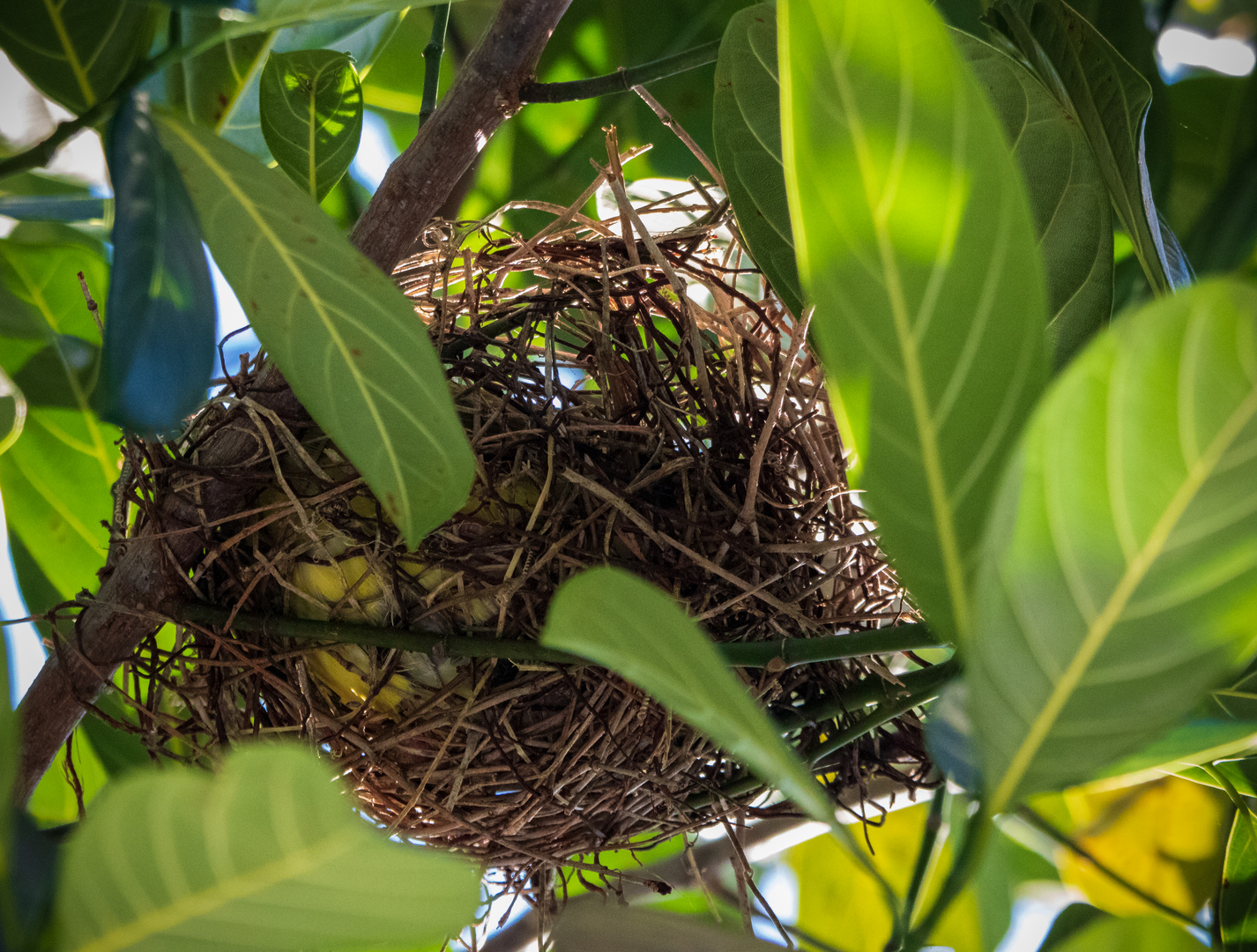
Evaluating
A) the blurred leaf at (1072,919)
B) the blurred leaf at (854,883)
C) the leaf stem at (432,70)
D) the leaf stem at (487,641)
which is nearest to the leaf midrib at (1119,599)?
the leaf stem at (487,641)

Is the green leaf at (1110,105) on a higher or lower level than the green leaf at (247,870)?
→ higher

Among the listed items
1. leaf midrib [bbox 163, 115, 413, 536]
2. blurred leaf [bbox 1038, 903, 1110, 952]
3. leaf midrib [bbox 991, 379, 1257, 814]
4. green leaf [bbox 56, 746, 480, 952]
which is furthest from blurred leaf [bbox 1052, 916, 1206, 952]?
blurred leaf [bbox 1038, 903, 1110, 952]

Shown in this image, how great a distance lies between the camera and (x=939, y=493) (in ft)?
0.81

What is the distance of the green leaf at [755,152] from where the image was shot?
0.46 meters

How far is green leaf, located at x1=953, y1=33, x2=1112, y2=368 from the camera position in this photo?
424 mm

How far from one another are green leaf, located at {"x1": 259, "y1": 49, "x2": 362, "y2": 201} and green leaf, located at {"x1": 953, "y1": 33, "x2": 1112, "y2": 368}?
0.39 meters

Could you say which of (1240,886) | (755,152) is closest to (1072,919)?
(1240,886)

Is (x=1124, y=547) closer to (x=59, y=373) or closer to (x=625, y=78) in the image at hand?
(x=625, y=78)

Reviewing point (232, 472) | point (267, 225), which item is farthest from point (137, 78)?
point (232, 472)

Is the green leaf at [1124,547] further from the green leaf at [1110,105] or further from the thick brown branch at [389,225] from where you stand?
the thick brown branch at [389,225]

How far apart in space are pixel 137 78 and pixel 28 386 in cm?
55

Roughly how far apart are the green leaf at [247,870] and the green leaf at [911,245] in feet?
0.53

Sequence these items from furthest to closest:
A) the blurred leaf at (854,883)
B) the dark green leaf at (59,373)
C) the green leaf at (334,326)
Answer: the blurred leaf at (854,883) → the dark green leaf at (59,373) → the green leaf at (334,326)

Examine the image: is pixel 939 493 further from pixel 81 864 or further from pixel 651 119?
pixel 651 119
